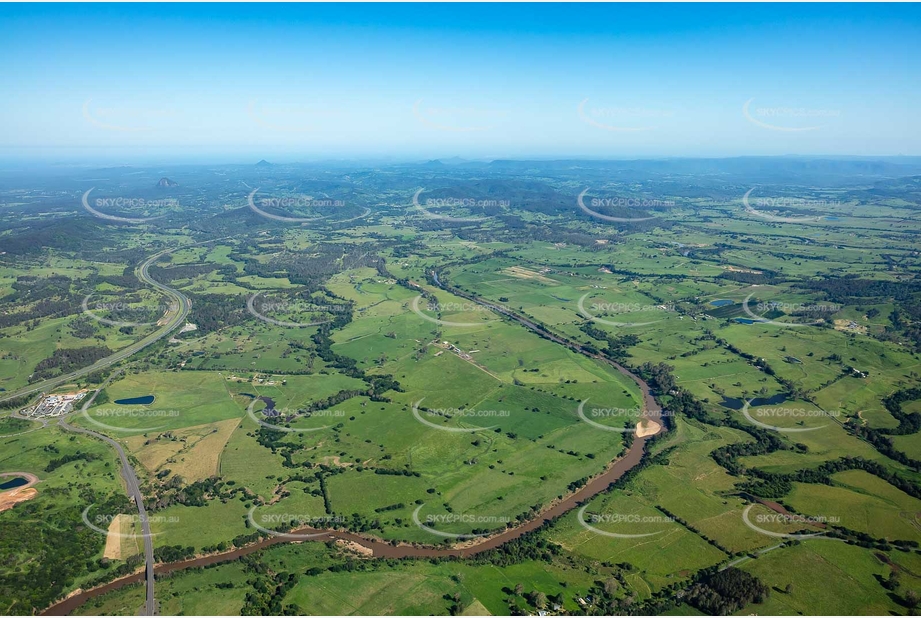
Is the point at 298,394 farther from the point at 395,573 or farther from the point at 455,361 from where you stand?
the point at 395,573
